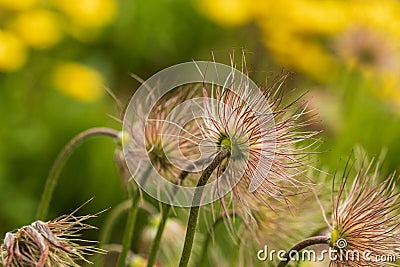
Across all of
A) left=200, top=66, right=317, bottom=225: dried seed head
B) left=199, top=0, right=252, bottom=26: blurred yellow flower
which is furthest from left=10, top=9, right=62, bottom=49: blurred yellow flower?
left=200, top=66, right=317, bottom=225: dried seed head

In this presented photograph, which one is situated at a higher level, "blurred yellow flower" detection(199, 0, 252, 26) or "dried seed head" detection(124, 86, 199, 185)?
"blurred yellow flower" detection(199, 0, 252, 26)

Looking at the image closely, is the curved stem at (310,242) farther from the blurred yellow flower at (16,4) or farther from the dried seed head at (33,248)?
the blurred yellow flower at (16,4)

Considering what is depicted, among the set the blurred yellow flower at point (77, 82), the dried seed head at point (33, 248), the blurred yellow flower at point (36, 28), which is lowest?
the dried seed head at point (33, 248)

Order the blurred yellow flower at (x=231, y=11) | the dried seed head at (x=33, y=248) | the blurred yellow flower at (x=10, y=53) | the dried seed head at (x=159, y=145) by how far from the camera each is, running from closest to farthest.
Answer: the dried seed head at (x=33, y=248), the dried seed head at (x=159, y=145), the blurred yellow flower at (x=10, y=53), the blurred yellow flower at (x=231, y=11)

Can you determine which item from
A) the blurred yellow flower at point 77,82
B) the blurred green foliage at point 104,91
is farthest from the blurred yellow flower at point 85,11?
the blurred yellow flower at point 77,82

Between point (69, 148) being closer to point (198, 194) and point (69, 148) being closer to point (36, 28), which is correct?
point (198, 194)

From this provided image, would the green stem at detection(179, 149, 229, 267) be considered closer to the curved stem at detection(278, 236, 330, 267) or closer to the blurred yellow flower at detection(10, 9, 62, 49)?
the curved stem at detection(278, 236, 330, 267)
